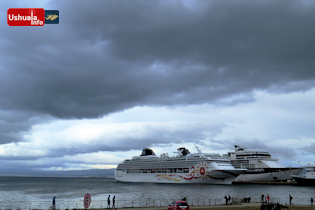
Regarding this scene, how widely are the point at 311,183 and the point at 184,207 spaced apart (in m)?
110

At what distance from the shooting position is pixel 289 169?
13512 centimetres

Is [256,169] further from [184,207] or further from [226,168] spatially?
[184,207]

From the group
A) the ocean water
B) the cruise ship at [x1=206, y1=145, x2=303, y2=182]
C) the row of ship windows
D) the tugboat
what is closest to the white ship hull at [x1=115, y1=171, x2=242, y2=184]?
the row of ship windows

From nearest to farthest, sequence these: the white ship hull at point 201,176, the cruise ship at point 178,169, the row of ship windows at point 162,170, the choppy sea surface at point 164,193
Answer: the choppy sea surface at point 164,193 < the white ship hull at point 201,176 < the cruise ship at point 178,169 < the row of ship windows at point 162,170

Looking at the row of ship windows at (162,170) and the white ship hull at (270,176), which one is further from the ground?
the row of ship windows at (162,170)

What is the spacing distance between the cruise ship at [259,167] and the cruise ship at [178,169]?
17517 mm

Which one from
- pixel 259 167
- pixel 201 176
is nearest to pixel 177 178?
pixel 201 176

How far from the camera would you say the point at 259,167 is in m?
144

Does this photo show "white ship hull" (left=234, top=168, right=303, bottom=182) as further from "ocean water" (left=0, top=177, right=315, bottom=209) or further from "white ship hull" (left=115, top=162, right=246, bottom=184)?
"ocean water" (left=0, top=177, right=315, bottom=209)

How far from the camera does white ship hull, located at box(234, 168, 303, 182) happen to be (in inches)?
5300

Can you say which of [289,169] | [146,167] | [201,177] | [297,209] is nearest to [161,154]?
[146,167]

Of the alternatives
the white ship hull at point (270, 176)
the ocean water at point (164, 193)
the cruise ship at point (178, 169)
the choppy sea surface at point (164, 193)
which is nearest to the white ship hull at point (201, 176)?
the cruise ship at point (178, 169)

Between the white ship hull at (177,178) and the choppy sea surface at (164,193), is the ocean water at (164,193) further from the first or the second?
the white ship hull at (177,178)

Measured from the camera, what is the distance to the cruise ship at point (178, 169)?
10969cm
